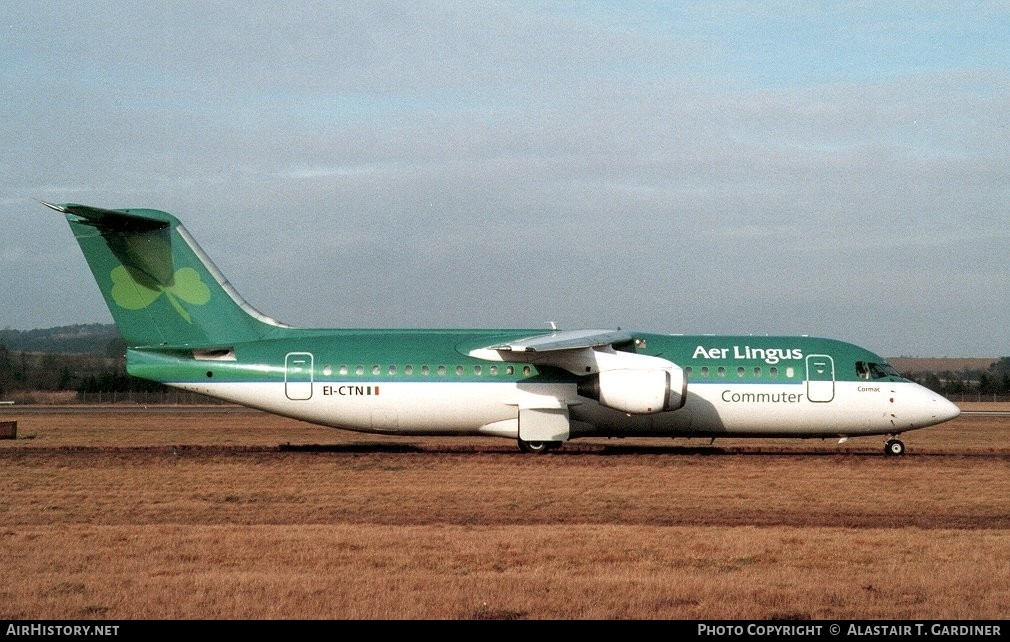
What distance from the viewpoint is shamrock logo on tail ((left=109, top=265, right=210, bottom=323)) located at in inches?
1104

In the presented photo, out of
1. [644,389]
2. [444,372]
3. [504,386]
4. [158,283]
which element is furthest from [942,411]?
[158,283]

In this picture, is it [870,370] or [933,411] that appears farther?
[870,370]

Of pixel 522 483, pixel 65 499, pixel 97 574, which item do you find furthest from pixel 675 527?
pixel 65 499

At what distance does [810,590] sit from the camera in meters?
11.8

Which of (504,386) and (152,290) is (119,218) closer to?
(152,290)

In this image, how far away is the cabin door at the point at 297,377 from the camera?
28.0m

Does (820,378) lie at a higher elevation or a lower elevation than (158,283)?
lower

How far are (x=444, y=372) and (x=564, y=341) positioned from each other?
331 cm

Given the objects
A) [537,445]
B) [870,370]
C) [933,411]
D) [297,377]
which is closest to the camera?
[297,377]

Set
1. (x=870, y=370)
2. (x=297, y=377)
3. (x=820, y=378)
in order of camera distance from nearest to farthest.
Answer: (x=297, y=377) < (x=820, y=378) < (x=870, y=370)

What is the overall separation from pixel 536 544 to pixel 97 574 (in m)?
5.34

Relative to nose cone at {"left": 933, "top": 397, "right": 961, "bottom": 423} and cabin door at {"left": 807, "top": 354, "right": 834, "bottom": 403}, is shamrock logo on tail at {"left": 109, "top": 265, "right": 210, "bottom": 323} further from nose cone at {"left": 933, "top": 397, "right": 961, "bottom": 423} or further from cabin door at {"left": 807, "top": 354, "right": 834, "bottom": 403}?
nose cone at {"left": 933, "top": 397, "right": 961, "bottom": 423}

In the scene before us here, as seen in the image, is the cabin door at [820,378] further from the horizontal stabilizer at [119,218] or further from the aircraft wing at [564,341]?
the horizontal stabilizer at [119,218]

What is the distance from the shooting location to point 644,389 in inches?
1056
